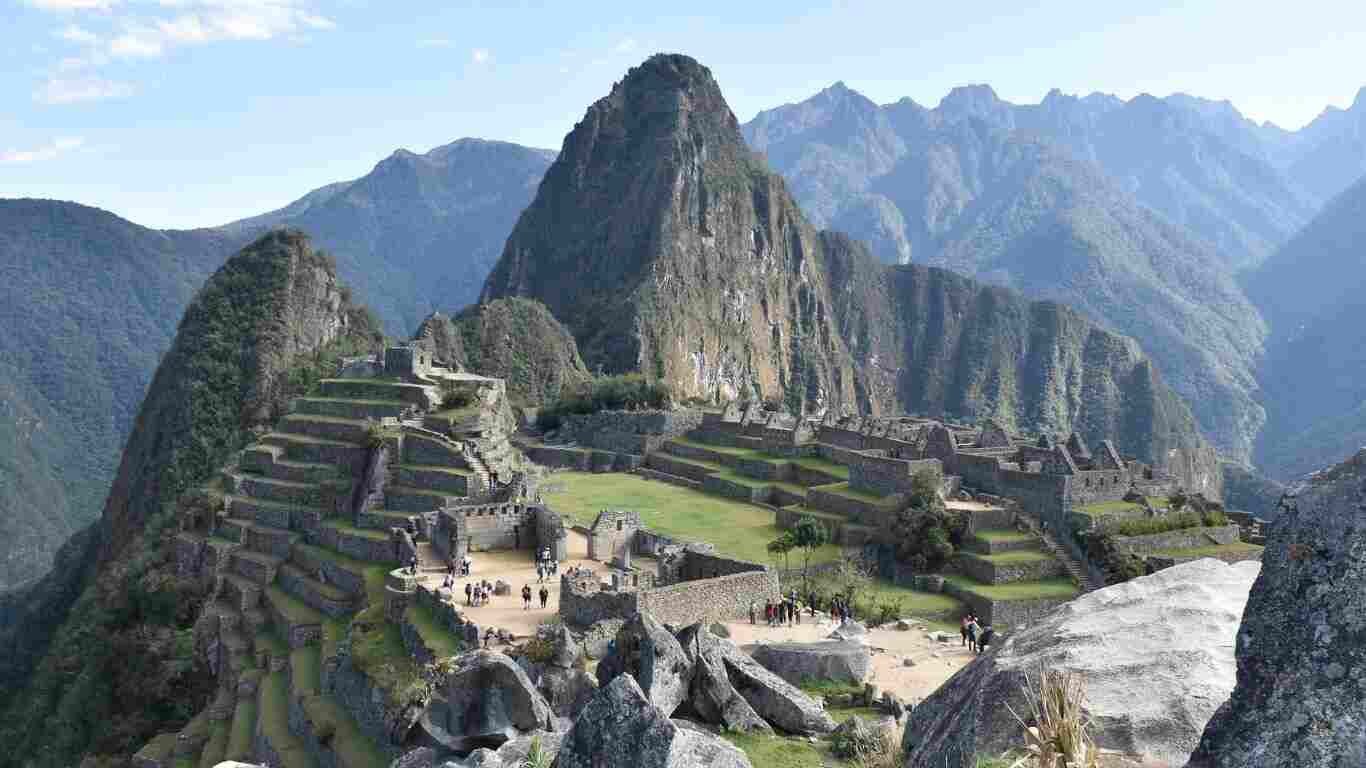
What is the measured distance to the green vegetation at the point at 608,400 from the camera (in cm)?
7864

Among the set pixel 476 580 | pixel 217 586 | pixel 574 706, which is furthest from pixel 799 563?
pixel 574 706

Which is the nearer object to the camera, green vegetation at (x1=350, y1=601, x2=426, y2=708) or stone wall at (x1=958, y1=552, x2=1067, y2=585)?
green vegetation at (x1=350, y1=601, x2=426, y2=708)

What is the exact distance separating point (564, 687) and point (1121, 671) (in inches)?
389

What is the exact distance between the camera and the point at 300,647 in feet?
89.8

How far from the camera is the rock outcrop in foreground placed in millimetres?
3885

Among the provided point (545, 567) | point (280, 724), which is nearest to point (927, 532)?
point (545, 567)

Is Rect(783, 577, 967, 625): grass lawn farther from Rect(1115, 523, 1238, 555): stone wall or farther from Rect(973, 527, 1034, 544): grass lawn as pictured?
Rect(1115, 523, 1238, 555): stone wall

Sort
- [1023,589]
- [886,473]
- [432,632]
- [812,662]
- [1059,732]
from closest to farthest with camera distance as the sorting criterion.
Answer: [1059,732]
[812,662]
[432,632]
[1023,589]
[886,473]

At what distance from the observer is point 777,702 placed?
12.4 m

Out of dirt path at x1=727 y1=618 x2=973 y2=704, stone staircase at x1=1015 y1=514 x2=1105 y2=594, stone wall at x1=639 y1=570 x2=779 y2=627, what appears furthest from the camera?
stone staircase at x1=1015 y1=514 x2=1105 y2=594

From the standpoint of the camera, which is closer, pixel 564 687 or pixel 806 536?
pixel 564 687

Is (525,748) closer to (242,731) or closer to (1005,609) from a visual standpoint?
(242,731)

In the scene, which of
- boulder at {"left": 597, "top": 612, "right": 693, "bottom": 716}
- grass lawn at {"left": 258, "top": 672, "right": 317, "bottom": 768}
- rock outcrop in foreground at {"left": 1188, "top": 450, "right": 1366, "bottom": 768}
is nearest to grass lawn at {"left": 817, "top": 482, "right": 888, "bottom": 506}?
grass lawn at {"left": 258, "top": 672, "right": 317, "bottom": 768}

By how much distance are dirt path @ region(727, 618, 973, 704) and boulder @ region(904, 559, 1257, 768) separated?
36.1 ft
